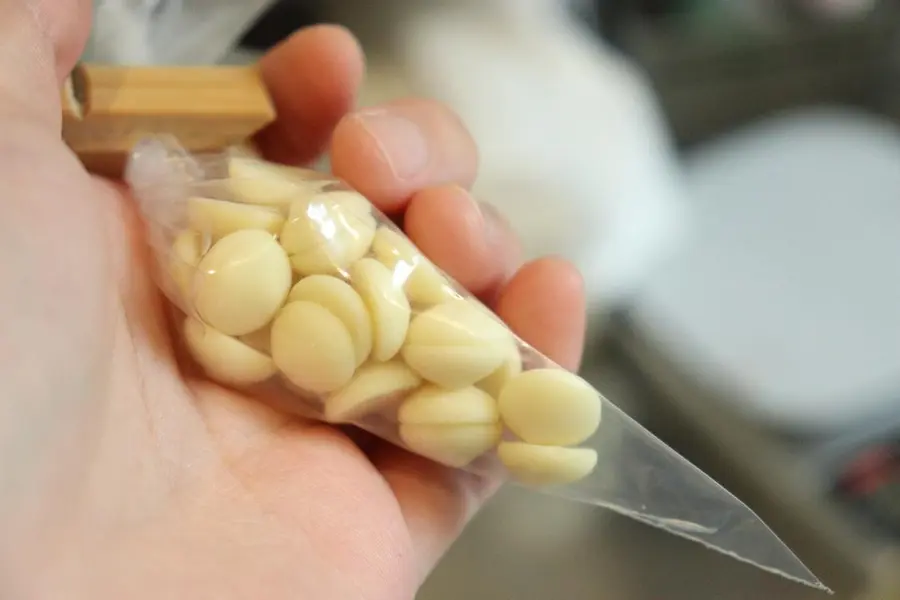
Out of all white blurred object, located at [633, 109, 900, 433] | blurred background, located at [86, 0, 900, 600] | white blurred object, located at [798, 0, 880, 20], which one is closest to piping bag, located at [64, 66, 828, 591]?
blurred background, located at [86, 0, 900, 600]

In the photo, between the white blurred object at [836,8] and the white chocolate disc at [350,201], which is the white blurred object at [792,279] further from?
the white chocolate disc at [350,201]

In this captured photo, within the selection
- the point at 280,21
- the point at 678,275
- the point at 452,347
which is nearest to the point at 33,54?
the point at 452,347

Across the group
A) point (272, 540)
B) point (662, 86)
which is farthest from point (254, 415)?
point (662, 86)

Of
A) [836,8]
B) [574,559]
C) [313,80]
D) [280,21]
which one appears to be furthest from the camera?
[836,8]

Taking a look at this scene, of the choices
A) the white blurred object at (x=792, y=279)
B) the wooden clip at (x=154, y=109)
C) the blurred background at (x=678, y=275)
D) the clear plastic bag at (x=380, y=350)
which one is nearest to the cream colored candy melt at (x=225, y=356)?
the clear plastic bag at (x=380, y=350)

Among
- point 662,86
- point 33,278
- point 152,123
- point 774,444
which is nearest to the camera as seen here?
point 33,278

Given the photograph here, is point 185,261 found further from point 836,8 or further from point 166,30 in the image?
point 836,8

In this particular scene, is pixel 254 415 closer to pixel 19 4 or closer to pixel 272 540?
pixel 272 540
